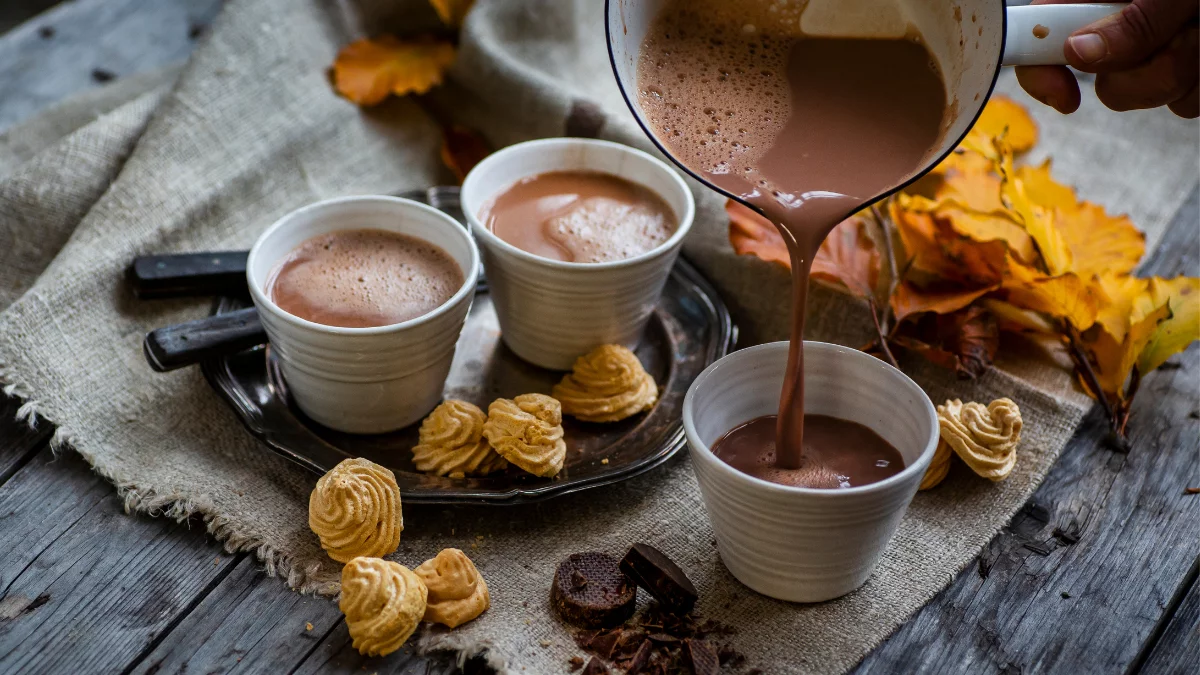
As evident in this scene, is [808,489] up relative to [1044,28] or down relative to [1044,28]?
down

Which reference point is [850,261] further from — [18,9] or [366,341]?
[18,9]

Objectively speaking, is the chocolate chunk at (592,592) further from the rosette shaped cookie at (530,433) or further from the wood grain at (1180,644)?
the wood grain at (1180,644)

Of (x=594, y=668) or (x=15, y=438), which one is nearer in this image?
(x=594, y=668)

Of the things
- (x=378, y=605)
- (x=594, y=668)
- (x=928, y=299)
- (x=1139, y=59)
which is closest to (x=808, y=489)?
(x=594, y=668)

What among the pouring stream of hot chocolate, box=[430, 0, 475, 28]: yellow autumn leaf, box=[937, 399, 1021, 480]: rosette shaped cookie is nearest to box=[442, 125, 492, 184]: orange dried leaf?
box=[430, 0, 475, 28]: yellow autumn leaf

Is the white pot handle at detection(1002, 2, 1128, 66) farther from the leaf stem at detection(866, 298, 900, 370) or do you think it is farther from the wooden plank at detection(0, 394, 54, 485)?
the wooden plank at detection(0, 394, 54, 485)

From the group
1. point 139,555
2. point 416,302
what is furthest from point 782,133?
point 139,555
